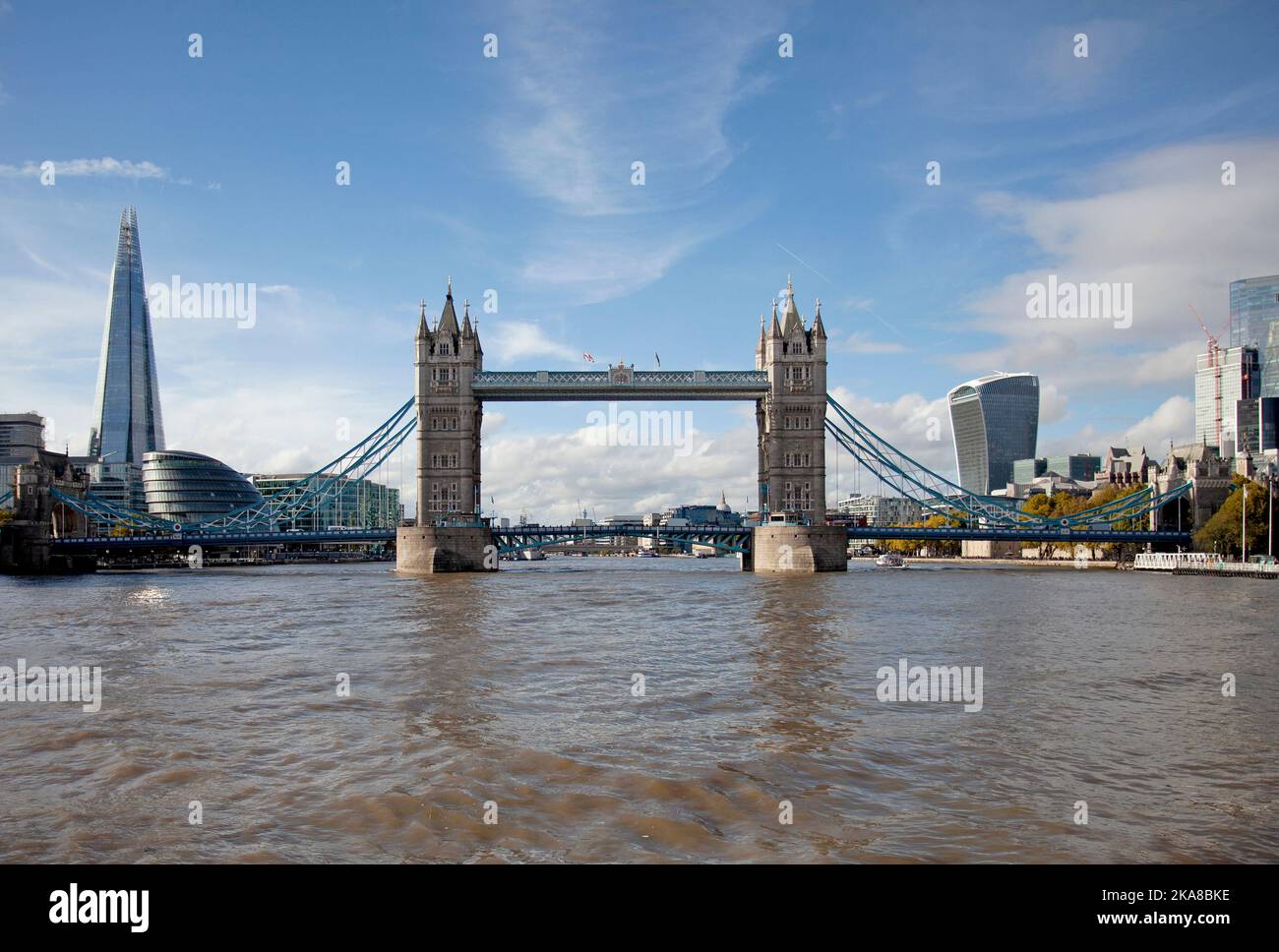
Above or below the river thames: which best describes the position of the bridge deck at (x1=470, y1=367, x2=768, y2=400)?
above

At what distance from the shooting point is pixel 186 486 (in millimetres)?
128750

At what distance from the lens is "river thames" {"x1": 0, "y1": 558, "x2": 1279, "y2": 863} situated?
26.7 feet

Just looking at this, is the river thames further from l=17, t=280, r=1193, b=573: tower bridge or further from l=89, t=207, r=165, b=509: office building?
l=89, t=207, r=165, b=509: office building

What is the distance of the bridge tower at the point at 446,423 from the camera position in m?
70.3

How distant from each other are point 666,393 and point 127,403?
12707 centimetres

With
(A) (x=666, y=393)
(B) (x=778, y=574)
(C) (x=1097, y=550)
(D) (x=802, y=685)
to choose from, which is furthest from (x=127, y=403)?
(D) (x=802, y=685)

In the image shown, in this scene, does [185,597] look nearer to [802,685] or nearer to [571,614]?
[571,614]

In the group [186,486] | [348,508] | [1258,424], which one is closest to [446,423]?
[186,486]

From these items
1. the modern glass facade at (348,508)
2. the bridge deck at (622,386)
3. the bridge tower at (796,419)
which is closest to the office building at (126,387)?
the modern glass facade at (348,508)

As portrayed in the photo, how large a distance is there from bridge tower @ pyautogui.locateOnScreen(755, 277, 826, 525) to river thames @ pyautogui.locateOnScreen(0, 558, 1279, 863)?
43.9m

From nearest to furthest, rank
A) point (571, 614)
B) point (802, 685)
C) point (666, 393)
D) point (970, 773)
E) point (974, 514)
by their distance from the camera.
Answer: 1. point (970, 773)
2. point (802, 685)
3. point (571, 614)
4. point (666, 393)
5. point (974, 514)

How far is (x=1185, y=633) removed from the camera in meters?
25.2

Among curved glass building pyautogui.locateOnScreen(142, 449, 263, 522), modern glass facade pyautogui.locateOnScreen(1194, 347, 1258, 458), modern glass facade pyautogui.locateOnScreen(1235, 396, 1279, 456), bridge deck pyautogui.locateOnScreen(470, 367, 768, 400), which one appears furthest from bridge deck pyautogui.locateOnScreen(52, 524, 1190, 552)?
modern glass facade pyautogui.locateOnScreen(1194, 347, 1258, 458)

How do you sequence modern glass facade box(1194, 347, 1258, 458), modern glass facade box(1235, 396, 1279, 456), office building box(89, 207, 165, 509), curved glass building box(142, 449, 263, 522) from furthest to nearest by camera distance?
modern glass facade box(1194, 347, 1258, 458) → modern glass facade box(1235, 396, 1279, 456) → office building box(89, 207, 165, 509) → curved glass building box(142, 449, 263, 522)
